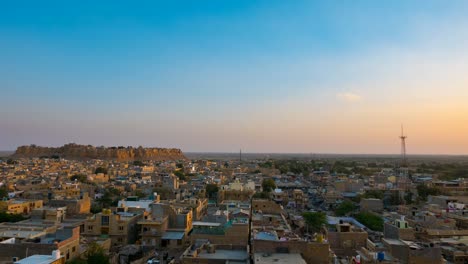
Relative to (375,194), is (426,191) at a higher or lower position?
higher

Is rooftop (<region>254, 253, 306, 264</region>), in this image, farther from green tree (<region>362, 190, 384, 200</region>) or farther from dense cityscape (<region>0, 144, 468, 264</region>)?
green tree (<region>362, 190, 384, 200</region>)

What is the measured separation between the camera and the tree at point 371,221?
31.8m

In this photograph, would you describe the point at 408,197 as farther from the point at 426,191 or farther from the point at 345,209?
the point at 345,209

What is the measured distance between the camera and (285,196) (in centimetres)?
4762

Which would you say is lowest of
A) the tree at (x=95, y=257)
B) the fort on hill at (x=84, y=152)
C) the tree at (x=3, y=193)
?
the tree at (x=95, y=257)

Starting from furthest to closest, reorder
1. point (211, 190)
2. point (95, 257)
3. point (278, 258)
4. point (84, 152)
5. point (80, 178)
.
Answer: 1. point (84, 152)
2. point (80, 178)
3. point (211, 190)
4. point (95, 257)
5. point (278, 258)

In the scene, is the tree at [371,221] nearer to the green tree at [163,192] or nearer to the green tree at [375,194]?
the green tree at [375,194]

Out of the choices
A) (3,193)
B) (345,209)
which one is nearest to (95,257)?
(3,193)

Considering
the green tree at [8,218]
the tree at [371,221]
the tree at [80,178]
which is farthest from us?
the tree at [80,178]

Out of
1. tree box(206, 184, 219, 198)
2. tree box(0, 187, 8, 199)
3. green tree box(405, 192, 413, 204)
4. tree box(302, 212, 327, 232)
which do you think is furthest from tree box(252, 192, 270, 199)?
tree box(0, 187, 8, 199)

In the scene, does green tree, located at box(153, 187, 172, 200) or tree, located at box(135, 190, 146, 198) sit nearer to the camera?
green tree, located at box(153, 187, 172, 200)

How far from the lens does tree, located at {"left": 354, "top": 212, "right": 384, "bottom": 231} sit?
104 feet

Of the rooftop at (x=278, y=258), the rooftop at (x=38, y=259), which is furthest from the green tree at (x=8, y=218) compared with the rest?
the rooftop at (x=278, y=258)

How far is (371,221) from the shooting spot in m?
32.7
